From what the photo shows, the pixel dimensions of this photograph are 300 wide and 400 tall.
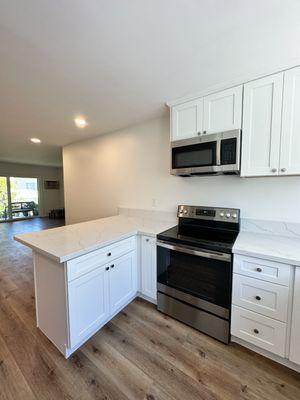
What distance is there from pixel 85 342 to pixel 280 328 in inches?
64.7

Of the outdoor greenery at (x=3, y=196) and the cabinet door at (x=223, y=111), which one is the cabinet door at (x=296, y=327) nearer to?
the cabinet door at (x=223, y=111)

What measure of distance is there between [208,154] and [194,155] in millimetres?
157

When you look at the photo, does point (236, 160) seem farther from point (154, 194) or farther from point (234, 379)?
point (234, 379)

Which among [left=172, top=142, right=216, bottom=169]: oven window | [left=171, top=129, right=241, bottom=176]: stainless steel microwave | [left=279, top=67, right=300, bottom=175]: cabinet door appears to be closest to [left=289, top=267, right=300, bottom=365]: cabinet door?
[left=279, top=67, right=300, bottom=175]: cabinet door

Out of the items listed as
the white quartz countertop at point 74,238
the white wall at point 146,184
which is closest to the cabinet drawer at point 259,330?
the white wall at point 146,184

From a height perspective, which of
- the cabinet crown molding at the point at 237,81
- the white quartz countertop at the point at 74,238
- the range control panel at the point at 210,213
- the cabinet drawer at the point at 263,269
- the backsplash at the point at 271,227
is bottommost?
the cabinet drawer at the point at 263,269

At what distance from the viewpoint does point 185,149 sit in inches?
77.2

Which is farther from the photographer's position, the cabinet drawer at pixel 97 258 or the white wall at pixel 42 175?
the white wall at pixel 42 175

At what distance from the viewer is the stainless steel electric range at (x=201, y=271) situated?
1.54m

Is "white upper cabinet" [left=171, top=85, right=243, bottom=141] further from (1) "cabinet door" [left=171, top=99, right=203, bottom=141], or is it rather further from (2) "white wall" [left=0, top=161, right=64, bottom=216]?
(2) "white wall" [left=0, top=161, right=64, bottom=216]

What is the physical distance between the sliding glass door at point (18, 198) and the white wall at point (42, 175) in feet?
0.66

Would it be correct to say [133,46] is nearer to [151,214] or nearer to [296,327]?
[151,214]

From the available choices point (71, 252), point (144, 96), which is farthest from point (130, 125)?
point (71, 252)

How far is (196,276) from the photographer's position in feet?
5.52
